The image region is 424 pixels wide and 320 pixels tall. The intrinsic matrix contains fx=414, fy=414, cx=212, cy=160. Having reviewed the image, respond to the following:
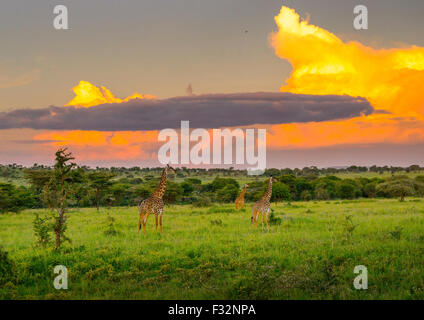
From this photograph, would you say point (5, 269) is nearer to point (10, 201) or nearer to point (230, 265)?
point (230, 265)

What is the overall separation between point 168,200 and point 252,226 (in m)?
31.4

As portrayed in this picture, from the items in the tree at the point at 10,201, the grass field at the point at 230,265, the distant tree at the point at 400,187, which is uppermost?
the distant tree at the point at 400,187

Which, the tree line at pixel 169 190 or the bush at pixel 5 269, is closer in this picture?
the bush at pixel 5 269

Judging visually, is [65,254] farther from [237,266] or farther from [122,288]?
[237,266]

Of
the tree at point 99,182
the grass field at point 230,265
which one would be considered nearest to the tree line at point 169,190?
the tree at point 99,182

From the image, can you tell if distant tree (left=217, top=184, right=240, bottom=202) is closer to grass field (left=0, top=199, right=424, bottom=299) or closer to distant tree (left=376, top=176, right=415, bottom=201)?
distant tree (left=376, top=176, right=415, bottom=201)

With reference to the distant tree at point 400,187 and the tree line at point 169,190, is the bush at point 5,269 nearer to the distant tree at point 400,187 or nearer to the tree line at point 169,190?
the tree line at point 169,190

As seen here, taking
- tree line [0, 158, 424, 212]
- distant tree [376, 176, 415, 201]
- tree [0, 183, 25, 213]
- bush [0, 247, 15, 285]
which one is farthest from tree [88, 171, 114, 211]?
bush [0, 247, 15, 285]

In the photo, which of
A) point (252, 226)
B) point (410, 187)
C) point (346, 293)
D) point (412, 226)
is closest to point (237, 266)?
point (346, 293)

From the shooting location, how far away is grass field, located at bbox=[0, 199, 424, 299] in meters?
9.95

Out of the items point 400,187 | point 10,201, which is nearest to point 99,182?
point 10,201

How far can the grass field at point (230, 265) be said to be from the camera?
32.6 ft

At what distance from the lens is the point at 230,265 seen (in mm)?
12172

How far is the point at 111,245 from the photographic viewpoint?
1548 cm
